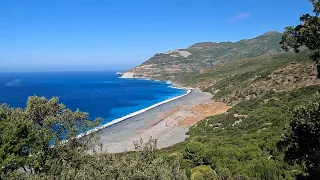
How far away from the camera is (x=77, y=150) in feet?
62.1

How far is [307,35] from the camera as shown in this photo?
12.1m

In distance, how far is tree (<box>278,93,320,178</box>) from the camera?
48.4 feet

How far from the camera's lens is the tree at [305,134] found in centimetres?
1474

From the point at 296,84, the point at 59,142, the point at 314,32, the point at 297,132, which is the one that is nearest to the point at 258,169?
the point at 297,132

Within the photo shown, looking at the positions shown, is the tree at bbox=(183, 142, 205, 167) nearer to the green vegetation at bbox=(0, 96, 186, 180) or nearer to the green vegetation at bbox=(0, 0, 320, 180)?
the green vegetation at bbox=(0, 0, 320, 180)

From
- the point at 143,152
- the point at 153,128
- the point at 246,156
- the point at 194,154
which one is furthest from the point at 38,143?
the point at 153,128

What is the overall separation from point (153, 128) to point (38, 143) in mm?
50656

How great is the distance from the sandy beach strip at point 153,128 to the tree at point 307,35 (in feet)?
118

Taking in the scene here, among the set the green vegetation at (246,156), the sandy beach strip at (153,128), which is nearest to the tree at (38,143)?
the green vegetation at (246,156)

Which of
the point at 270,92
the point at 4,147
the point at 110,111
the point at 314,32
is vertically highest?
the point at 314,32

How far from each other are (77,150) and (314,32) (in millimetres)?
15434

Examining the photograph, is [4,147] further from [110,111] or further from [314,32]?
[110,111]

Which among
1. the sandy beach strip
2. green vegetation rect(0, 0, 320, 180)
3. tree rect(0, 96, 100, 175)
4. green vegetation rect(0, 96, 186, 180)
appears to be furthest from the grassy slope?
tree rect(0, 96, 100, 175)

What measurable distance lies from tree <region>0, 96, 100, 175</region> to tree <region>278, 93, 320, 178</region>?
12650mm
